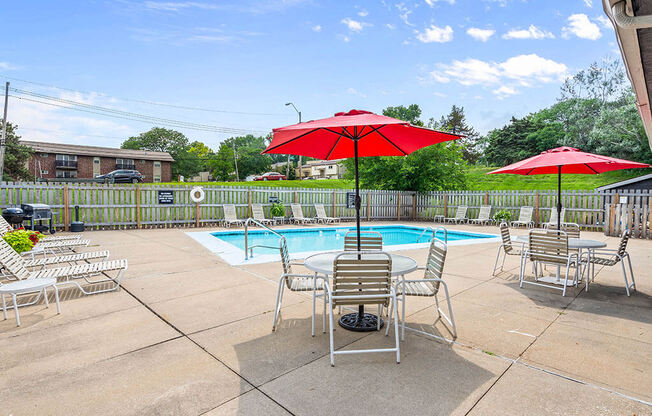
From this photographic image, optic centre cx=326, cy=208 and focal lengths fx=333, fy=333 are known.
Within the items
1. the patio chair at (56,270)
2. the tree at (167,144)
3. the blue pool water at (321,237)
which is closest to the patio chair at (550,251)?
the blue pool water at (321,237)

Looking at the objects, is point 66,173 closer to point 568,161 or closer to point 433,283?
point 433,283

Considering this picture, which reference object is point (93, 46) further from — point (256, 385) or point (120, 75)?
point (256, 385)

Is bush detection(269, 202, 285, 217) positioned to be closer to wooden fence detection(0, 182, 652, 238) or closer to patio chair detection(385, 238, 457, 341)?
wooden fence detection(0, 182, 652, 238)

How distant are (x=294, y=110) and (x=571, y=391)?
73.6 feet

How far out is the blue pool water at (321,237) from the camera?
10383 millimetres

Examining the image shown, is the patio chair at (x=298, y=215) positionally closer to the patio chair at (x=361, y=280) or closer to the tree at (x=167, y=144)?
the patio chair at (x=361, y=280)

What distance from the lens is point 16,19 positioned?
13172 mm

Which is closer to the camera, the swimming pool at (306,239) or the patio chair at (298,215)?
the swimming pool at (306,239)

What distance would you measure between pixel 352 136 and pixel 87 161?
4183cm

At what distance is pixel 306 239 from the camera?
11.7 m

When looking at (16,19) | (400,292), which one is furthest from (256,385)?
(16,19)

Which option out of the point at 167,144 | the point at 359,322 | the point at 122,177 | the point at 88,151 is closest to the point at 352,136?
the point at 359,322

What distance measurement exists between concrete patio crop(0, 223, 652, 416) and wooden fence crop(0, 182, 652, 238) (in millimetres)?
8210

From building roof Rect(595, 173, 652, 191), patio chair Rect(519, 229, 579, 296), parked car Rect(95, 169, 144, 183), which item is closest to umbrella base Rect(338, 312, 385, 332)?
patio chair Rect(519, 229, 579, 296)
